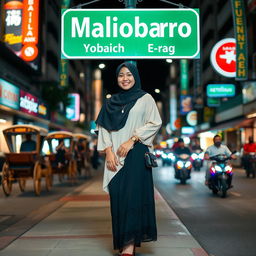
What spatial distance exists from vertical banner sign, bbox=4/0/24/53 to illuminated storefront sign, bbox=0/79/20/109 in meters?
2.50

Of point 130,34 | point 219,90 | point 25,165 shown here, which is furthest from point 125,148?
point 219,90

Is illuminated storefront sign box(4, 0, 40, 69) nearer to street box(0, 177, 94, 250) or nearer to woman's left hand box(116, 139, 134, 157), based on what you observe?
street box(0, 177, 94, 250)

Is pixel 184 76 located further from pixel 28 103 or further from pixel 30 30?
pixel 28 103

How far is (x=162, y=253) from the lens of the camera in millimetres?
5328

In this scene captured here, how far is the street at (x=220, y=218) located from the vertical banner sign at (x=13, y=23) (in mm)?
12841

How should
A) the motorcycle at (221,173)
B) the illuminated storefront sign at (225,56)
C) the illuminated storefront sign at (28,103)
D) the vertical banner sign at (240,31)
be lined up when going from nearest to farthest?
the motorcycle at (221,173), the illuminated storefront sign at (28,103), the illuminated storefront sign at (225,56), the vertical banner sign at (240,31)

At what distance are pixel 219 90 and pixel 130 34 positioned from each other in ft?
104

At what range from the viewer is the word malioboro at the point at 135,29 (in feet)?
22.4

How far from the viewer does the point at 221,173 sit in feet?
42.0

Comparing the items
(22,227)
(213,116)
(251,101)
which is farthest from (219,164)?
(213,116)

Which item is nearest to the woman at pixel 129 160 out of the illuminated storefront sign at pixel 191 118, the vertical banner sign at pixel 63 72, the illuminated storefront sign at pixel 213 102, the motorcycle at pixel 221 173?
the motorcycle at pixel 221 173

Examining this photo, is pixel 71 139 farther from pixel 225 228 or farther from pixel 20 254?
pixel 20 254

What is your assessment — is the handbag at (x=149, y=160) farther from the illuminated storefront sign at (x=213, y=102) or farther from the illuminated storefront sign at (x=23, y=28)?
the illuminated storefront sign at (x=213, y=102)

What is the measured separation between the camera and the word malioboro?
6.82 metres
